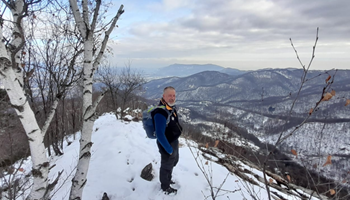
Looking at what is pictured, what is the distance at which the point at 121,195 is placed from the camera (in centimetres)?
408

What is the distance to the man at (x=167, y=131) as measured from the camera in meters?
3.21

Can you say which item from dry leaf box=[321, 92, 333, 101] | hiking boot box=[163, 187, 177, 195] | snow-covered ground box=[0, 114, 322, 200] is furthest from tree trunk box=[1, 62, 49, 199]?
dry leaf box=[321, 92, 333, 101]

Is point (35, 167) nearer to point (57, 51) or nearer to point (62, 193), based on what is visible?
point (62, 193)

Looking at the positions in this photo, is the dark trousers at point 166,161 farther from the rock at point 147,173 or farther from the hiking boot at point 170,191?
the rock at point 147,173

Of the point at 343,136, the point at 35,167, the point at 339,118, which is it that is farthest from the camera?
the point at 339,118

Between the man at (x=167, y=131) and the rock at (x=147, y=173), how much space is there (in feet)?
2.86

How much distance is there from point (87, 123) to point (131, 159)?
2.83 metres

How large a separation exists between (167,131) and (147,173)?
6.14ft

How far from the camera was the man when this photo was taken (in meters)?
3.21

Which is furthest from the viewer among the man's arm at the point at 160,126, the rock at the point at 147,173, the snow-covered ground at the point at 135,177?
the rock at the point at 147,173

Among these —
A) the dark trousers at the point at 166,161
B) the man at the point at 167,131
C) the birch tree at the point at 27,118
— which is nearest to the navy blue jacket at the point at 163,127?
the man at the point at 167,131

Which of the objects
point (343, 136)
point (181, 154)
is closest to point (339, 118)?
point (343, 136)

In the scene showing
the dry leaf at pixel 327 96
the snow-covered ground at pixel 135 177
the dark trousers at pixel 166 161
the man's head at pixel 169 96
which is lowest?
the snow-covered ground at pixel 135 177

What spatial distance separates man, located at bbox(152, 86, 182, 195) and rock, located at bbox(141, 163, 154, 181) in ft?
2.86
